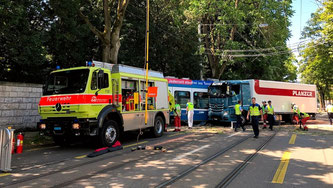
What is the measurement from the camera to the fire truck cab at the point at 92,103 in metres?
8.12

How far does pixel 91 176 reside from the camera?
17.7 ft

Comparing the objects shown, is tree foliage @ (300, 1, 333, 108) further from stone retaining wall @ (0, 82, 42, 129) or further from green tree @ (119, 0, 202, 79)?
stone retaining wall @ (0, 82, 42, 129)

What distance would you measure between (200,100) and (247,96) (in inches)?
142

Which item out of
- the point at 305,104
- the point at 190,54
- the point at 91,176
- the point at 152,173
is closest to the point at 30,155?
the point at 91,176

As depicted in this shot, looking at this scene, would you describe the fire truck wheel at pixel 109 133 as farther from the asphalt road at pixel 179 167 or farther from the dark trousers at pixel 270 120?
the dark trousers at pixel 270 120

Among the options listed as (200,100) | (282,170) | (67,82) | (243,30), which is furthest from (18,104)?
(243,30)

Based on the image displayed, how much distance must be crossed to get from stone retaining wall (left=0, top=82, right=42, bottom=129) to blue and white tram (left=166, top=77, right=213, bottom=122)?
906cm

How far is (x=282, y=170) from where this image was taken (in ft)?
19.1

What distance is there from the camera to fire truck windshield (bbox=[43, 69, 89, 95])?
837 centimetres

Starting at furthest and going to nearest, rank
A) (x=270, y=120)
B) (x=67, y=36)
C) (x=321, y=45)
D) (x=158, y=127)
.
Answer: (x=321, y=45) → (x=270, y=120) → (x=67, y=36) → (x=158, y=127)

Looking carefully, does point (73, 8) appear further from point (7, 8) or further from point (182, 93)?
point (182, 93)

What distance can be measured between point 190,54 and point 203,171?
19.1 m

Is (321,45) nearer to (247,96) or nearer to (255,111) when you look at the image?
(247,96)

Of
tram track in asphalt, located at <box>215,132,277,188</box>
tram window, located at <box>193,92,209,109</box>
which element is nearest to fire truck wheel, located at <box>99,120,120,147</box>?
tram track in asphalt, located at <box>215,132,277,188</box>
